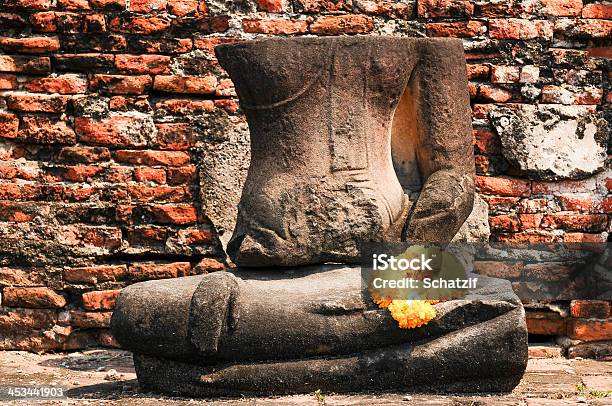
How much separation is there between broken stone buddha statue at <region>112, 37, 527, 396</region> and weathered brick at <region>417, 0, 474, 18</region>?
3.20 feet

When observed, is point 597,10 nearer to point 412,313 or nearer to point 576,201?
point 576,201

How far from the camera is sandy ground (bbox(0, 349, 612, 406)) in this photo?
3811mm

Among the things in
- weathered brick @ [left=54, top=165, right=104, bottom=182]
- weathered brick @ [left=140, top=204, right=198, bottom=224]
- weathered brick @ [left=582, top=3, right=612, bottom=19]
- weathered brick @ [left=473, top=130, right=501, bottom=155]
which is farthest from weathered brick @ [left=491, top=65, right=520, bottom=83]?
weathered brick @ [left=54, top=165, right=104, bottom=182]

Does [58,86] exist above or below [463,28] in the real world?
below

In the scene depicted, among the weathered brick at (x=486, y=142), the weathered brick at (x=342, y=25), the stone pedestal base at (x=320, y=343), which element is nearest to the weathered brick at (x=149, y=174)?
the weathered brick at (x=342, y=25)

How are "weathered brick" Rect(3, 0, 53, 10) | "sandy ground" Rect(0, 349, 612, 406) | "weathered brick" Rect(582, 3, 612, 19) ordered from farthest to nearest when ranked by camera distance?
"weathered brick" Rect(582, 3, 612, 19) → "weathered brick" Rect(3, 0, 53, 10) → "sandy ground" Rect(0, 349, 612, 406)

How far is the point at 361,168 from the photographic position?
13.6ft

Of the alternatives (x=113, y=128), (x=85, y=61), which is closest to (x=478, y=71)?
(x=113, y=128)

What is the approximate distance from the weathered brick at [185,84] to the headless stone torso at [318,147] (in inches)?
39.9

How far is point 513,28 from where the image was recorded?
5250 mm

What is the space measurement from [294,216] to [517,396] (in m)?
1.02

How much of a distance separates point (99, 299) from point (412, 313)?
1.89m

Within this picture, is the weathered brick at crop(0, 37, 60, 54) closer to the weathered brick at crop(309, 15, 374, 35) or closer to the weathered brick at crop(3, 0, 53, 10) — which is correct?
the weathered brick at crop(3, 0, 53, 10)

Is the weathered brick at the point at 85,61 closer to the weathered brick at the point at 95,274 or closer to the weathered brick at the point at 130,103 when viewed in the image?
the weathered brick at the point at 130,103
